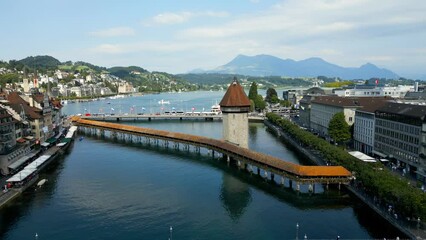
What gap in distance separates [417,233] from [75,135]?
3175 inches

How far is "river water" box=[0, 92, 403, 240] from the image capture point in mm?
34344

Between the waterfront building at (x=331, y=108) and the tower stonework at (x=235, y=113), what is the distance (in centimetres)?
2220

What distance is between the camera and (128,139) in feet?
292

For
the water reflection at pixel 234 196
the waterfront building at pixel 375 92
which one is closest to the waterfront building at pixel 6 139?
the water reflection at pixel 234 196

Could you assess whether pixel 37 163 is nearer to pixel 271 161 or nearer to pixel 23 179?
pixel 23 179

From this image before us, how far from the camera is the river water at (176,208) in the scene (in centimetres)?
3434

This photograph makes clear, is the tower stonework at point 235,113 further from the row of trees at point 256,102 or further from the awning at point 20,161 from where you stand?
the row of trees at point 256,102

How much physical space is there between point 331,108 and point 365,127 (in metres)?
15.6

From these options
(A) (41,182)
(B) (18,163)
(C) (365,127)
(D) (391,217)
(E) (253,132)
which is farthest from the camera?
(E) (253,132)

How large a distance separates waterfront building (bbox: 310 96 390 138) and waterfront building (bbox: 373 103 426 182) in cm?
1239

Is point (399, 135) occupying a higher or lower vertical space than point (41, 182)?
higher

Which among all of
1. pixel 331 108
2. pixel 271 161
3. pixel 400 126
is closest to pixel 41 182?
pixel 271 161

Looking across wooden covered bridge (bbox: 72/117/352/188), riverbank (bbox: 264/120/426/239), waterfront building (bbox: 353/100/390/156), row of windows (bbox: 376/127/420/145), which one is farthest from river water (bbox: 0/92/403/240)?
waterfront building (bbox: 353/100/390/156)

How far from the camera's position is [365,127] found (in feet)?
209
